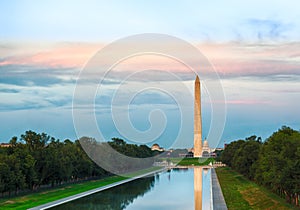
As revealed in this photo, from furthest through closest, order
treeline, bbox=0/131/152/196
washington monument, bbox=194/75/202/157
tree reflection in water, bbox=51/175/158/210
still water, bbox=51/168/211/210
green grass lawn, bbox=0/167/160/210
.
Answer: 1. washington monument, bbox=194/75/202/157
2. treeline, bbox=0/131/152/196
3. still water, bbox=51/168/211/210
4. tree reflection in water, bbox=51/175/158/210
5. green grass lawn, bbox=0/167/160/210

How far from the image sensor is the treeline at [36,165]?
1548 inches

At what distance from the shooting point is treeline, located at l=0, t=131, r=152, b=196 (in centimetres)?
3931

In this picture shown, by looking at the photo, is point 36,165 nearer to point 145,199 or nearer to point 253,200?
point 145,199

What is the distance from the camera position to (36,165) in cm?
4662

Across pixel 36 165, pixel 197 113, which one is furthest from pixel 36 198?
pixel 197 113

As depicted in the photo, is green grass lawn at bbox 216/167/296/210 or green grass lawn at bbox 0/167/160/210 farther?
green grass lawn at bbox 0/167/160/210

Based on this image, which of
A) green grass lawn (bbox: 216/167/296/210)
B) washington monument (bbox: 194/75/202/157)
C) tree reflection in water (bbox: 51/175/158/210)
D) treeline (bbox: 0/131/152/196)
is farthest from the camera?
washington monument (bbox: 194/75/202/157)

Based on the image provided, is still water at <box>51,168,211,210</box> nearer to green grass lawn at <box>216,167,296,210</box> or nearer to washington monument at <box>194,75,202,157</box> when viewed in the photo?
green grass lawn at <box>216,167,296,210</box>

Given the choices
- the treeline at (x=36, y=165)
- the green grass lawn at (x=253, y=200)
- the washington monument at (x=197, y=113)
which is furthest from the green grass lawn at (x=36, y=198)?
the washington monument at (x=197, y=113)

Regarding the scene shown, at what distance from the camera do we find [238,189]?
4538 cm

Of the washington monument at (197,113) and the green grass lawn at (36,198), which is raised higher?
the washington monument at (197,113)

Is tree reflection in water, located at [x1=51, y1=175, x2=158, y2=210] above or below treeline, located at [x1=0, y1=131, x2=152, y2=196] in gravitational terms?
below

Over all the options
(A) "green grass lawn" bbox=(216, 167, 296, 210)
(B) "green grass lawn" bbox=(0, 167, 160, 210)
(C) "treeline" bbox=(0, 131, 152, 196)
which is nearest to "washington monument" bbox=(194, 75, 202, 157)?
(C) "treeline" bbox=(0, 131, 152, 196)

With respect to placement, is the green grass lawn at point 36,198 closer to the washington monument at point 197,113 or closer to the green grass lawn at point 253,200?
the green grass lawn at point 253,200
